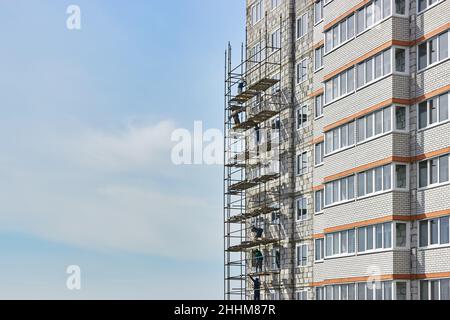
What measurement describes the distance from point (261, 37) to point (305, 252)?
16.6 metres

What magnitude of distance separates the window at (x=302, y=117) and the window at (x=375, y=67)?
32.1 ft

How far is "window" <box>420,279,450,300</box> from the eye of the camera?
3219 cm

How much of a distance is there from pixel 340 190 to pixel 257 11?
21.2 metres

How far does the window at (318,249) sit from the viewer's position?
44.5 m

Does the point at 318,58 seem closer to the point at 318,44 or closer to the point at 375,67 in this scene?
the point at 318,44

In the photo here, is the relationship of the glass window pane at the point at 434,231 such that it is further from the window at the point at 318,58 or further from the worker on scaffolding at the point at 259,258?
the worker on scaffolding at the point at 259,258

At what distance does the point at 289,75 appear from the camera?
50.1m

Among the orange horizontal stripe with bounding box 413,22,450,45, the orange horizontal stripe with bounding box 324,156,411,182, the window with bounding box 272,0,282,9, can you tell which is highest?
the window with bounding box 272,0,282,9

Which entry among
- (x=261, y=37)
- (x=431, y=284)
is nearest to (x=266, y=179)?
(x=261, y=37)

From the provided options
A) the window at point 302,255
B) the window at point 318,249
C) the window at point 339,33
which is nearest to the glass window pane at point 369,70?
the window at point 339,33

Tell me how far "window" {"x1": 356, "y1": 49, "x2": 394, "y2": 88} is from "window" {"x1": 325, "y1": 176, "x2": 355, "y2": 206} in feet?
15.8

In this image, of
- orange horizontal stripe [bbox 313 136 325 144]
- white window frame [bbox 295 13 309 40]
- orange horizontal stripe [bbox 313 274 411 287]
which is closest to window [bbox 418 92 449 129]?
orange horizontal stripe [bbox 313 274 411 287]

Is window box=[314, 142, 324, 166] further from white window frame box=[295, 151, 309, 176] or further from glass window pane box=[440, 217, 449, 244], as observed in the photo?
glass window pane box=[440, 217, 449, 244]
